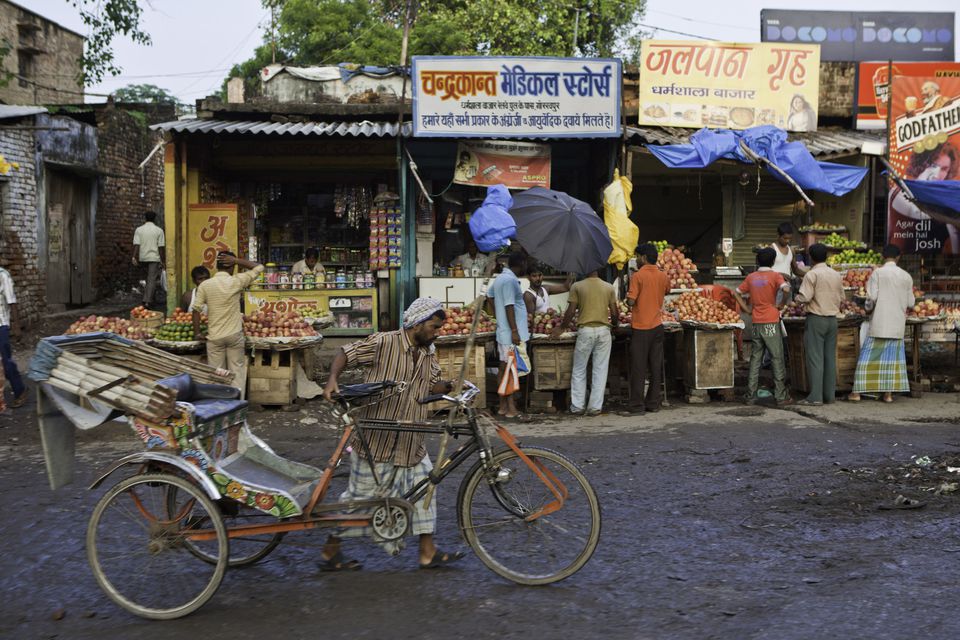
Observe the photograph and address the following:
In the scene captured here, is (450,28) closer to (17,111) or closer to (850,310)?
(17,111)

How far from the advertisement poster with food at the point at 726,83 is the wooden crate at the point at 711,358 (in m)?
4.41

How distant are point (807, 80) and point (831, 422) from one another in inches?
268

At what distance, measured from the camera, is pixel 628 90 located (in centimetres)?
1396

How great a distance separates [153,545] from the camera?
4.37 metres

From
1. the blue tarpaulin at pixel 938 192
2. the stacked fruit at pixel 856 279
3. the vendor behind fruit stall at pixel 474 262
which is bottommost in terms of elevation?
the stacked fruit at pixel 856 279

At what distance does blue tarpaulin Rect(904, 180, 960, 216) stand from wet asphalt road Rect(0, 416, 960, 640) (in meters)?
7.07

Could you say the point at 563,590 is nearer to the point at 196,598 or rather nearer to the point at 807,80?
the point at 196,598

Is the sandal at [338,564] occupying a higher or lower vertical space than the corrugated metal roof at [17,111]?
lower

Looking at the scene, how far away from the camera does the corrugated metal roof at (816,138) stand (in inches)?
493

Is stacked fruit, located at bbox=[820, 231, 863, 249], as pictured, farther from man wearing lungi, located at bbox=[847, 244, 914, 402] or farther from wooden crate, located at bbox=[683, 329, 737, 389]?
wooden crate, located at bbox=[683, 329, 737, 389]

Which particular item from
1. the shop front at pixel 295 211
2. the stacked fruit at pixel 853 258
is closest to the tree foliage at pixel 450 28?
the shop front at pixel 295 211

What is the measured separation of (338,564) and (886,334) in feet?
26.2

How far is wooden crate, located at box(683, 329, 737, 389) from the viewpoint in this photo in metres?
10.2

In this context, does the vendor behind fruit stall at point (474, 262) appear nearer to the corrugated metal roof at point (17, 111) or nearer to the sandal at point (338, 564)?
the corrugated metal roof at point (17, 111)
